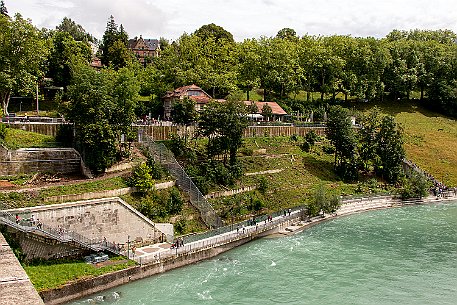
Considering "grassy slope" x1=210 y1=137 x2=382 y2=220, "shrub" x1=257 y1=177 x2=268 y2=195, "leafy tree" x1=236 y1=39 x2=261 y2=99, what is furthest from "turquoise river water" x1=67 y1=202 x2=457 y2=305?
"leafy tree" x1=236 y1=39 x2=261 y2=99

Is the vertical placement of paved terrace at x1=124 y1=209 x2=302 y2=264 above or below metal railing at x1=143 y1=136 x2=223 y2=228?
below

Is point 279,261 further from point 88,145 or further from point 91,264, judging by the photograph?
point 88,145

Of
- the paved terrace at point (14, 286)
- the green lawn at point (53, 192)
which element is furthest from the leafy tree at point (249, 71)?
the paved terrace at point (14, 286)

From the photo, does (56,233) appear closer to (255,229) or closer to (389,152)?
(255,229)

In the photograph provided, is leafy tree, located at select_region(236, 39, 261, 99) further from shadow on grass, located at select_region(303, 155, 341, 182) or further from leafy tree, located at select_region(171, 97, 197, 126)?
leafy tree, located at select_region(171, 97, 197, 126)

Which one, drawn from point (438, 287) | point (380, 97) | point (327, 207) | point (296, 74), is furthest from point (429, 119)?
point (438, 287)

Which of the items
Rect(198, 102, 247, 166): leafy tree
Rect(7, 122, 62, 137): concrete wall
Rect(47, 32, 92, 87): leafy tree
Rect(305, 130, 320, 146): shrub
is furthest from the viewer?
Rect(47, 32, 92, 87): leafy tree
